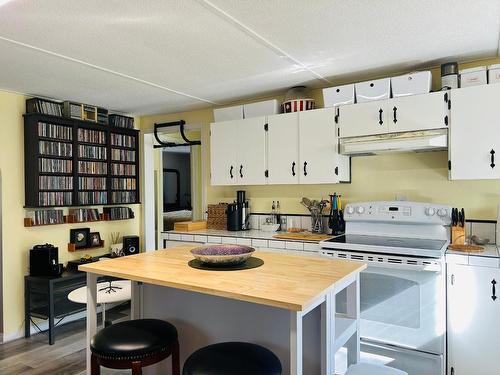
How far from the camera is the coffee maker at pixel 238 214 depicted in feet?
13.3

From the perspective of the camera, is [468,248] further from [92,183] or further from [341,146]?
[92,183]

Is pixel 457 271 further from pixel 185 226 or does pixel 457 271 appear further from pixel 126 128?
pixel 126 128

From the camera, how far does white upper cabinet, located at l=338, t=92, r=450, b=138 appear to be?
2.89 m

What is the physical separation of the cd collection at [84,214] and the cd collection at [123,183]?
0.36 meters

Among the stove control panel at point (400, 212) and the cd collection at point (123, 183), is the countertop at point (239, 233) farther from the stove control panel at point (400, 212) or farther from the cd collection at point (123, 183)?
the cd collection at point (123, 183)

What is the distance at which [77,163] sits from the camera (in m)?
4.10

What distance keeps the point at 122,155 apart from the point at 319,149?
2.51 m

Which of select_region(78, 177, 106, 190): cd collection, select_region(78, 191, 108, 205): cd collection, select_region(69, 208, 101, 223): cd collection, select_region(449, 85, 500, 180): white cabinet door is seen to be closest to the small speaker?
select_region(69, 208, 101, 223): cd collection

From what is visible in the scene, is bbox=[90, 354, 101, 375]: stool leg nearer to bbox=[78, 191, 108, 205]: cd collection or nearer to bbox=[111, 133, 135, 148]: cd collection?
bbox=[78, 191, 108, 205]: cd collection

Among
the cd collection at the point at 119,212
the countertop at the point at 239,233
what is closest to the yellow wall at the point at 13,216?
the cd collection at the point at 119,212

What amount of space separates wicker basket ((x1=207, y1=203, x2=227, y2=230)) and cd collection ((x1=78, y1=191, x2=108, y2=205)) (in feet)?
4.06

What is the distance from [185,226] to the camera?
418 centimetres

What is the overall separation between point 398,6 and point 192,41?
1282 mm

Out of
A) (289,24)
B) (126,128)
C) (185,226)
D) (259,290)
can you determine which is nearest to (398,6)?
(289,24)
